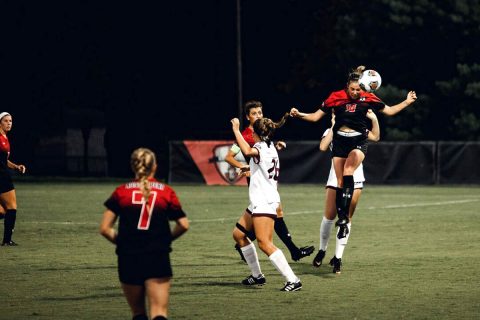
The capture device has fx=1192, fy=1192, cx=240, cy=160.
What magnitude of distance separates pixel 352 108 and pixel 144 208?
663 cm

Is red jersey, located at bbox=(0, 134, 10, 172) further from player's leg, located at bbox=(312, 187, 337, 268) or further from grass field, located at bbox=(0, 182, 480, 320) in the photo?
player's leg, located at bbox=(312, 187, 337, 268)

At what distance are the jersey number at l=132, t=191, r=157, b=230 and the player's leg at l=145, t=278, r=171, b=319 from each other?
1.47 ft

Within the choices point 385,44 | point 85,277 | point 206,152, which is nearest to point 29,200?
point 206,152

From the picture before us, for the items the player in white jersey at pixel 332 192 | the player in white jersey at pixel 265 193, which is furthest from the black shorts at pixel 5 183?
the player in white jersey at pixel 265 193

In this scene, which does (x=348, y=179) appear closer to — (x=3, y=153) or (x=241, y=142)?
(x=241, y=142)

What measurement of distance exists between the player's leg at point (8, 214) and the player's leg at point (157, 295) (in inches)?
429

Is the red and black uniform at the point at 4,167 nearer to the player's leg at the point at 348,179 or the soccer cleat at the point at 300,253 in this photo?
the soccer cleat at the point at 300,253

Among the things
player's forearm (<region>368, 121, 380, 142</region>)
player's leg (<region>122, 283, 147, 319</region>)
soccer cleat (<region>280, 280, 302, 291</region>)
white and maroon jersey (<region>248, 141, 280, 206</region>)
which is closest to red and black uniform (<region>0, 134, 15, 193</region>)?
player's forearm (<region>368, 121, 380, 142</region>)

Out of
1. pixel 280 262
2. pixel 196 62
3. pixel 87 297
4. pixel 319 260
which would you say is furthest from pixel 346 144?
pixel 196 62

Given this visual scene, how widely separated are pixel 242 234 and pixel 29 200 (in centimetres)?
2018

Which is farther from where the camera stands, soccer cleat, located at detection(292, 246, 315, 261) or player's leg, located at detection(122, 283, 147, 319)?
soccer cleat, located at detection(292, 246, 315, 261)

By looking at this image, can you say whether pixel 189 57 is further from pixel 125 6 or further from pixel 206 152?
pixel 206 152

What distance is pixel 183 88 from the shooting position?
196 feet

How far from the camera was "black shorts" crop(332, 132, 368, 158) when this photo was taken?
15.8m
